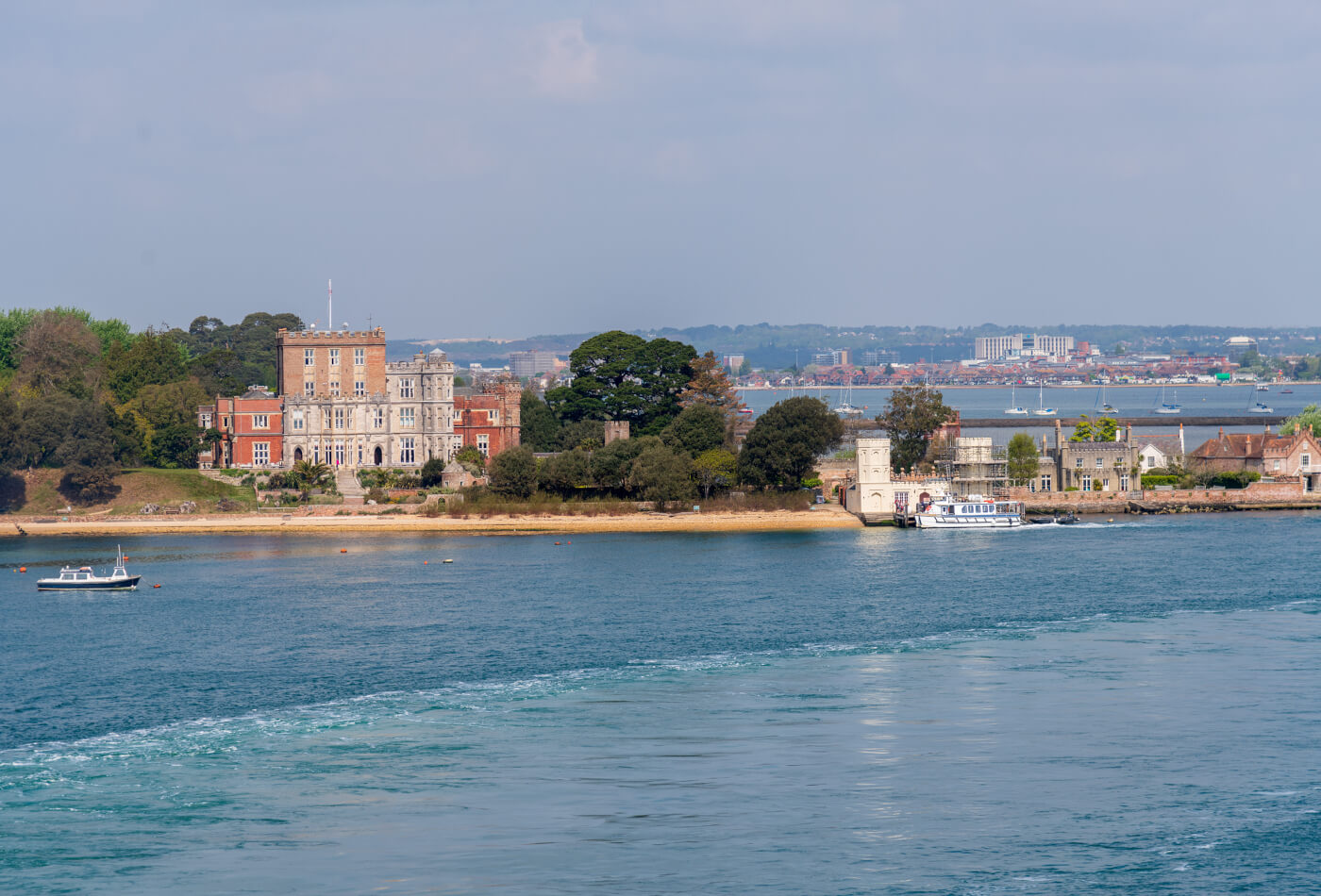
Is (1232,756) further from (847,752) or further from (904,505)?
(904,505)

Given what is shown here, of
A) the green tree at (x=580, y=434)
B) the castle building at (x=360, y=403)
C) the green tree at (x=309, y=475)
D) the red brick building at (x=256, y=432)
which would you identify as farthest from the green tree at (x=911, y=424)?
the red brick building at (x=256, y=432)

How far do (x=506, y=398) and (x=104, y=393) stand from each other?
2982 centimetres

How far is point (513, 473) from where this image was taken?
91.1 metres

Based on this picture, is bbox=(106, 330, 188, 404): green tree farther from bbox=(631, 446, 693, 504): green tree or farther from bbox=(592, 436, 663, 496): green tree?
bbox=(631, 446, 693, 504): green tree

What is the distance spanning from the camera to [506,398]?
347 feet

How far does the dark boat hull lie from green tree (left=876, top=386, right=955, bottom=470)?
54232mm

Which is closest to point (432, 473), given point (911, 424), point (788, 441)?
point (788, 441)

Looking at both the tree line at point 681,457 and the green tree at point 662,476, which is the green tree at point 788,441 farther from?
the green tree at point 662,476

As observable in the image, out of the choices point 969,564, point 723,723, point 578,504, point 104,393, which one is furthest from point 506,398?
point 723,723

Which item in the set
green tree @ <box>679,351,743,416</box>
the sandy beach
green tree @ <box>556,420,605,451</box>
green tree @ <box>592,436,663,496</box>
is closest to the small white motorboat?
the sandy beach

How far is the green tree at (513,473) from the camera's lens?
90.9m

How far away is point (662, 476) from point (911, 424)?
21.1 metres

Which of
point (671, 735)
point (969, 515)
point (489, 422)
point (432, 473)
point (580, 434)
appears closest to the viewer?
point (671, 735)

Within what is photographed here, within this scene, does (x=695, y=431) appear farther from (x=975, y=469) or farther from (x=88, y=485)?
(x=88, y=485)
